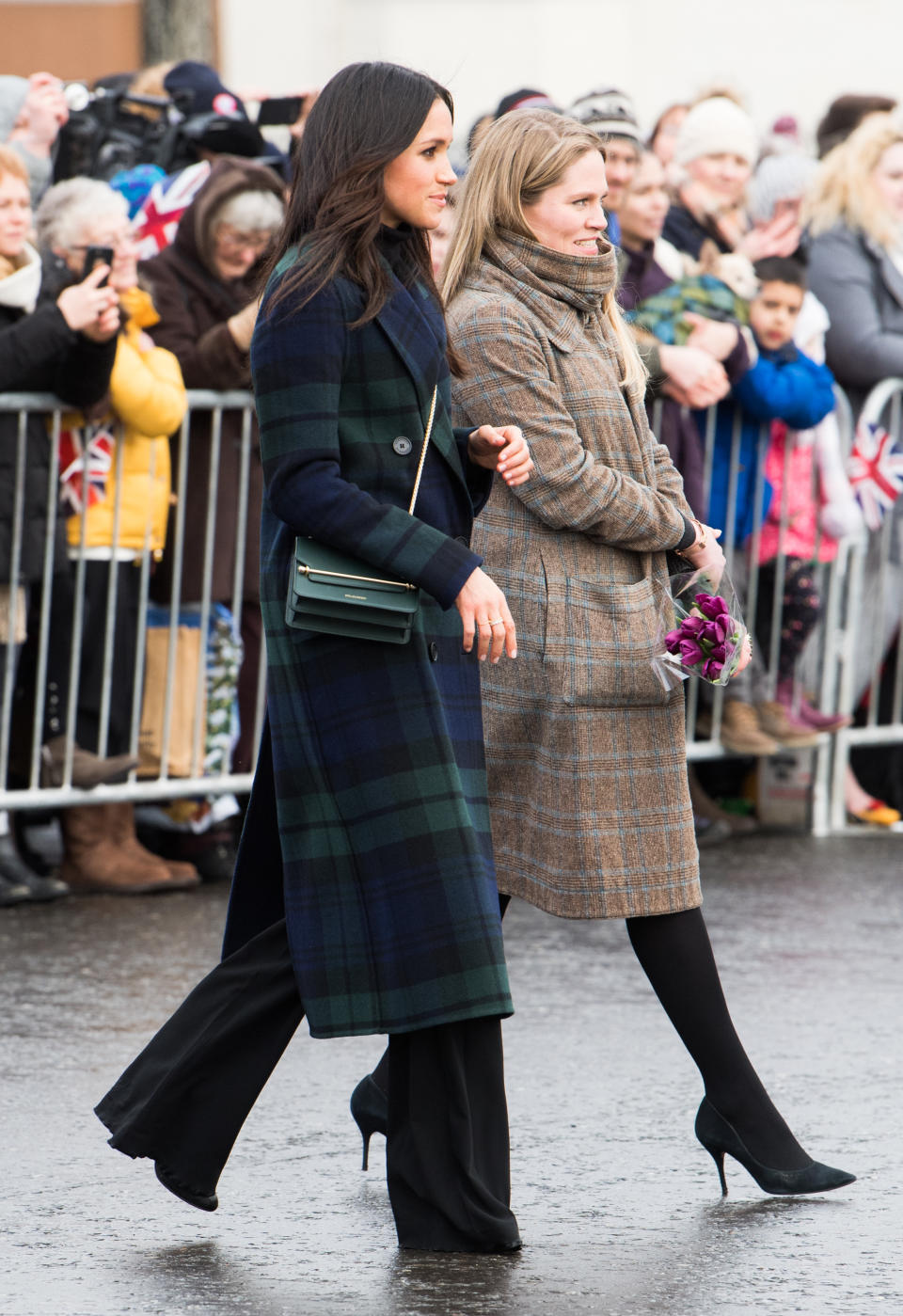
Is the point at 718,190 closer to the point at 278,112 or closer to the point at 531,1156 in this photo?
the point at 278,112

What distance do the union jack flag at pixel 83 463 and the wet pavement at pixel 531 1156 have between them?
128 centimetres

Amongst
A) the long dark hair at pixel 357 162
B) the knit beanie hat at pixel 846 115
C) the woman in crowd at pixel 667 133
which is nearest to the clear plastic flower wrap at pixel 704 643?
the long dark hair at pixel 357 162

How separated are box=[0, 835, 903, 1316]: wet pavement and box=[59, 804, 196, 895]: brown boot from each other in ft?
1.20

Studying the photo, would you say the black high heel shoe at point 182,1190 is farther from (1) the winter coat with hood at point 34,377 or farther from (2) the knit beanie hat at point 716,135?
(2) the knit beanie hat at point 716,135

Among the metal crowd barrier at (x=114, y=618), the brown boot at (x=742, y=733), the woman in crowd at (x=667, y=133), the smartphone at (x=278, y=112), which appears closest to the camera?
the metal crowd barrier at (x=114, y=618)

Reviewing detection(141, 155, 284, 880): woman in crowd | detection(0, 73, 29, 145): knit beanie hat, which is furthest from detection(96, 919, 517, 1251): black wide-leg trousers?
detection(0, 73, 29, 145): knit beanie hat

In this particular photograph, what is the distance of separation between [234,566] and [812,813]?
7.83ft

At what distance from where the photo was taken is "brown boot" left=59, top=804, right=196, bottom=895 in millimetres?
7016

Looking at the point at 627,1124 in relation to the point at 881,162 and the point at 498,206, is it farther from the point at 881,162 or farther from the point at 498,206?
the point at 881,162

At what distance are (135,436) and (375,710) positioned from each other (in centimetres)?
344

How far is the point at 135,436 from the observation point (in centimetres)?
700

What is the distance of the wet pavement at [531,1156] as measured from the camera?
3641mm

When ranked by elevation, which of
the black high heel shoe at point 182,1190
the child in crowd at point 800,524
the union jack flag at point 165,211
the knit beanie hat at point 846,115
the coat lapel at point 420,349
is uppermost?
the knit beanie hat at point 846,115

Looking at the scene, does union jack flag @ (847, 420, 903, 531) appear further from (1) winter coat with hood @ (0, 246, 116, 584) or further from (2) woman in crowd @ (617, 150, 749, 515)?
(1) winter coat with hood @ (0, 246, 116, 584)
